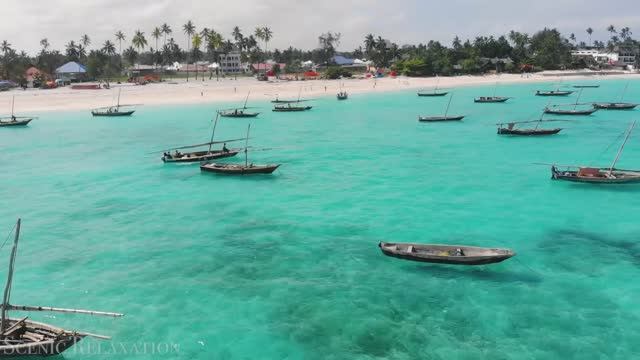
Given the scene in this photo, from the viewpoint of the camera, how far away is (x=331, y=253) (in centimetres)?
2809

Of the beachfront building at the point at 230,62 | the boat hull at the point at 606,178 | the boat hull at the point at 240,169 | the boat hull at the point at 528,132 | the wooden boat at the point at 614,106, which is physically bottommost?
the boat hull at the point at 240,169

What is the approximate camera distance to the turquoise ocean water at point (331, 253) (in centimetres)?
1973

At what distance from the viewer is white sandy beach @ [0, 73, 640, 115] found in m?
103

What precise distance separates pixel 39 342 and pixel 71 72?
138 meters

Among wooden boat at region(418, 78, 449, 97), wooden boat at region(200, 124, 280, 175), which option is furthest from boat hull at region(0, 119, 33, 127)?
wooden boat at region(418, 78, 449, 97)

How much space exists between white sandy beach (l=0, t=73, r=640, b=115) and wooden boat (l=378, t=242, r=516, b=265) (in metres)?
88.2

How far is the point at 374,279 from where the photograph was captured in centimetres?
2442

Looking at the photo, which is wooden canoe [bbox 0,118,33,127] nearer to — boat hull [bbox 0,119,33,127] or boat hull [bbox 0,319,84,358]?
boat hull [bbox 0,119,33,127]

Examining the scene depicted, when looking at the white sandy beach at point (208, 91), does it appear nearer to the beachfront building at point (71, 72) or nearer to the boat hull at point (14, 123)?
the beachfront building at point (71, 72)

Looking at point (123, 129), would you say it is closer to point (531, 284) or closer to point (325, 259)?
point (325, 259)

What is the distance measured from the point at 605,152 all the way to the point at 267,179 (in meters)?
36.8

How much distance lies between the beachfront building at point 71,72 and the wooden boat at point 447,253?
134m

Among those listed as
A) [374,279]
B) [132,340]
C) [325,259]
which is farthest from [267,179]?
[132,340]

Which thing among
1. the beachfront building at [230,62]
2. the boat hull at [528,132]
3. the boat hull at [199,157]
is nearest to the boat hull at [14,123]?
the boat hull at [199,157]
